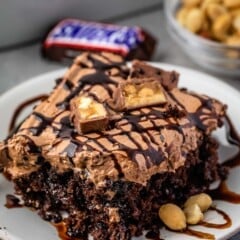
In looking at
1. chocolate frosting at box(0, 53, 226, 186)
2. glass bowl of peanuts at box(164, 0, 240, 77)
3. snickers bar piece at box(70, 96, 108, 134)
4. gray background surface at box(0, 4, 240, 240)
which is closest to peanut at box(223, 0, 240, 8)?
glass bowl of peanuts at box(164, 0, 240, 77)

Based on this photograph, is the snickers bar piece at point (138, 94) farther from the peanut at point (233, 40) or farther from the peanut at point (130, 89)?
the peanut at point (233, 40)

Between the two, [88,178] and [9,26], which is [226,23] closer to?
[9,26]

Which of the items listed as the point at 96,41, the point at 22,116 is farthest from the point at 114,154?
the point at 96,41

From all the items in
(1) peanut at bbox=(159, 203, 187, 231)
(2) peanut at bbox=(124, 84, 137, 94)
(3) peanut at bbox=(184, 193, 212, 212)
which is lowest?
(3) peanut at bbox=(184, 193, 212, 212)

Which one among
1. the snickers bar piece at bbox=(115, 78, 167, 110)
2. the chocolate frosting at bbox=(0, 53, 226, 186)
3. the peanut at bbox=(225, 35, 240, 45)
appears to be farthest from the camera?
the peanut at bbox=(225, 35, 240, 45)

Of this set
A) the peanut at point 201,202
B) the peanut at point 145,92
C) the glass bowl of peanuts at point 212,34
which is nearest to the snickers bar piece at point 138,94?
the peanut at point 145,92

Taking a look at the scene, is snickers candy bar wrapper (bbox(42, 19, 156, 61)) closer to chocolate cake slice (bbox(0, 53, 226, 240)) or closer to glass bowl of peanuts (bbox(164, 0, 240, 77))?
glass bowl of peanuts (bbox(164, 0, 240, 77))
